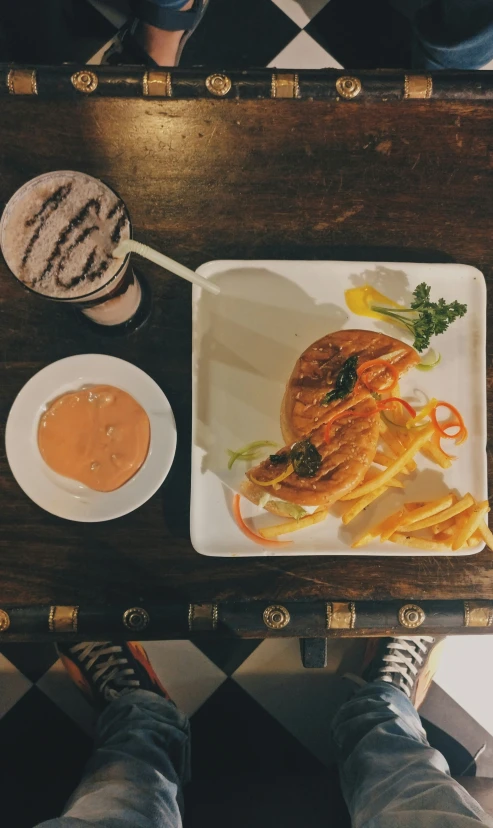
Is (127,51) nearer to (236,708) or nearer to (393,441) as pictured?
(393,441)

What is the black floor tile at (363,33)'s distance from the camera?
270cm

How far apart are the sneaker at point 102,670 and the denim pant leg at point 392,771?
816mm

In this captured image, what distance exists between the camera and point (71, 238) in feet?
4.53

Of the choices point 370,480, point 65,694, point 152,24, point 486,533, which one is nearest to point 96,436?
point 370,480

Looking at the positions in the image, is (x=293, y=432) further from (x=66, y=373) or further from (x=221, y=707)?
(x=221, y=707)

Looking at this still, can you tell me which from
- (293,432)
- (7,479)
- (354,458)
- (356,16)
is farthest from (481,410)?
(356,16)

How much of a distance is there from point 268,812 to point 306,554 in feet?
3.89

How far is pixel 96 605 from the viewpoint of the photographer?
1618 mm

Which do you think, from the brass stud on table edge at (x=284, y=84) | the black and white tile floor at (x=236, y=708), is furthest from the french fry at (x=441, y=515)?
the brass stud on table edge at (x=284, y=84)

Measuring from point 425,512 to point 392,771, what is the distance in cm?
91

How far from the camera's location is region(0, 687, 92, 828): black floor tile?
227 centimetres

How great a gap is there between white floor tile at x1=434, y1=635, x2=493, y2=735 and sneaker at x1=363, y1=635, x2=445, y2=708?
19cm

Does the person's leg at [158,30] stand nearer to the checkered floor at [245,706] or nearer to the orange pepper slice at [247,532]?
the orange pepper slice at [247,532]

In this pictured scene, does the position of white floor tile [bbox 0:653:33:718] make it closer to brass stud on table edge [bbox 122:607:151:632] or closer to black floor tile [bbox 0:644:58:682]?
black floor tile [bbox 0:644:58:682]
